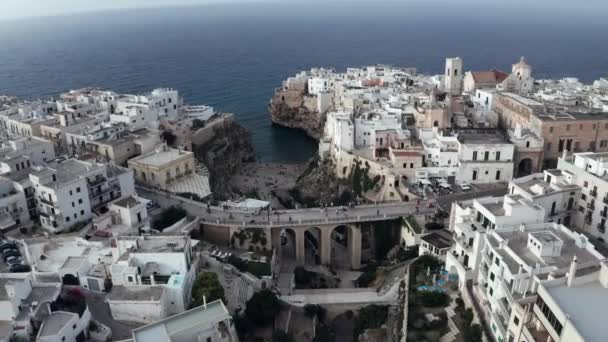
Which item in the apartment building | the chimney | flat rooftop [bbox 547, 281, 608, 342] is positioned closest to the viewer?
flat rooftop [bbox 547, 281, 608, 342]

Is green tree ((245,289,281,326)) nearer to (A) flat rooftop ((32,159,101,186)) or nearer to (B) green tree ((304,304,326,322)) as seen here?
(B) green tree ((304,304,326,322))

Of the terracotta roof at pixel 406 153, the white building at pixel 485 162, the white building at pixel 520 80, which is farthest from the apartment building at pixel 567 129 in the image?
the white building at pixel 520 80

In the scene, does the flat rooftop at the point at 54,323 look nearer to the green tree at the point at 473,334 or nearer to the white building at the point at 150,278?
the white building at the point at 150,278

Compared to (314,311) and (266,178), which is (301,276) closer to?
(314,311)

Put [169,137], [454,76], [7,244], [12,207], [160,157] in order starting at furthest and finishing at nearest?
1. [454,76]
2. [169,137]
3. [160,157]
4. [12,207]
5. [7,244]

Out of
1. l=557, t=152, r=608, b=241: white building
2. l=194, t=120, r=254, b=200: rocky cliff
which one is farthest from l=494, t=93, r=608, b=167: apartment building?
l=194, t=120, r=254, b=200: rocky cliff

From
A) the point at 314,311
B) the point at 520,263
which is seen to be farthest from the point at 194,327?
the point at 520,263
